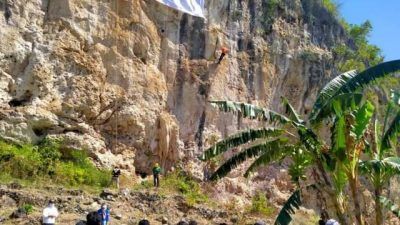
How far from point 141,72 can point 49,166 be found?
470 centimetres

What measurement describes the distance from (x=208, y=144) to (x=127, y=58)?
4.19m

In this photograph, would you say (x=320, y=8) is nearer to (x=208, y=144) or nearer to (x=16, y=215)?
(x=208, y=144)

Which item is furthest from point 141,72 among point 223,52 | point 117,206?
point 117,206

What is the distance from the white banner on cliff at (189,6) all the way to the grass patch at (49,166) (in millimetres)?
6075

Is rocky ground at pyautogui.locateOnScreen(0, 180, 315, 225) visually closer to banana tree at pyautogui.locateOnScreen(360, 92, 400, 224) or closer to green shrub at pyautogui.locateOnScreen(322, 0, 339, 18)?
banana tree at pyautogui.locateOnScreen(360, 92, 400, 224)

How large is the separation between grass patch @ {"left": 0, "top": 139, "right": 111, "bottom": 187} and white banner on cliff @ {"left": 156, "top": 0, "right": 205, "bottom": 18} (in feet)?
19.9

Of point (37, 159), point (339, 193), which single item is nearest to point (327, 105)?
point (339, 193)

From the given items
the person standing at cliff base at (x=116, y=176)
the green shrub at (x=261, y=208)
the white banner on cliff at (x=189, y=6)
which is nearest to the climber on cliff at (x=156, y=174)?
the person standing at cliff base at (x=116, y=176)

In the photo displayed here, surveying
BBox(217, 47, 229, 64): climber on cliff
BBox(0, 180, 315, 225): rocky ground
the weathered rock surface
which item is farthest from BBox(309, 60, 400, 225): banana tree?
BBox(217, 47, 229, 64): climber on cliff

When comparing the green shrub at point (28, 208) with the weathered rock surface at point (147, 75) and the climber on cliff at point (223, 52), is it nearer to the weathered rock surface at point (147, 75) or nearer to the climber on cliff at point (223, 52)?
the weathered rock surface at point (147, 75)

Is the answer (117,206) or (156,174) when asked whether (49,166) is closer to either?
(117,206)

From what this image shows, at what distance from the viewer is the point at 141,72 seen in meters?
18.8

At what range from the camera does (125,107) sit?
59.6ft

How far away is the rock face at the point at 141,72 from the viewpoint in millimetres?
16438
